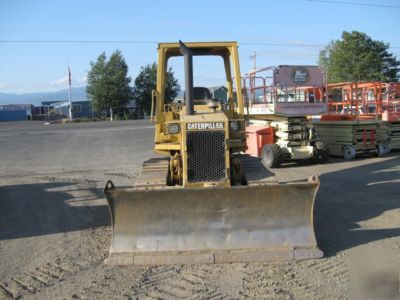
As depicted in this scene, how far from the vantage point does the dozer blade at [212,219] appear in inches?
239

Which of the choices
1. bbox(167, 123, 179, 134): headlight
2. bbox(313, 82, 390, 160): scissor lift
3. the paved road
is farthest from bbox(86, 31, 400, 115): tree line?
bbox(167, 123, 179, 134): headlight

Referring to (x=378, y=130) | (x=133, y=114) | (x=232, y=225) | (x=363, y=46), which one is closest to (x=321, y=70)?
(x=378, y=130)

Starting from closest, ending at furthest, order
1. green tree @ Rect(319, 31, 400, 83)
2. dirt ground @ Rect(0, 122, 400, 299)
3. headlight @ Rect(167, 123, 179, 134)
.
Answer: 1. dirt ground @ Rect(0, 122, 400, 299)
2. headlight @ Rect(167, 123, 179, 134)
3. green tree @ Rect(319, 31, 400, 83)

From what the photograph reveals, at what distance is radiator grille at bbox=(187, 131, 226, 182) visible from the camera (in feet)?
21.6

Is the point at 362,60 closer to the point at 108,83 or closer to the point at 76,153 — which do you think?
the point at 108,83

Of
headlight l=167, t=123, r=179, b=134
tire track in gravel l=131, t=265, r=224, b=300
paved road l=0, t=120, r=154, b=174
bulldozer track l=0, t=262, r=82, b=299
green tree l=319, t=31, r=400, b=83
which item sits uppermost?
green tree l=319, t=31, r=400, b=83

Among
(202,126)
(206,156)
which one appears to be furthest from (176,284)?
(202,126)

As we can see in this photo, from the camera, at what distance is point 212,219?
6.16m

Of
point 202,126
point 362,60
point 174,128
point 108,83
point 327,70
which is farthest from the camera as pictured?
point 108,83

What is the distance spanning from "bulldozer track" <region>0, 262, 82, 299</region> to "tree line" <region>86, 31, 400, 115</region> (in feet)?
125

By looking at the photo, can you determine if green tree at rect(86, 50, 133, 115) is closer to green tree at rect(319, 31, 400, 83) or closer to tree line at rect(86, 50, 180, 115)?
tree line at rect(86, 50, 180, 115)

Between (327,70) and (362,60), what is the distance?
5661 mm

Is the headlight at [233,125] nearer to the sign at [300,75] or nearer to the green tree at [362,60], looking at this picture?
the sign at [300,75]

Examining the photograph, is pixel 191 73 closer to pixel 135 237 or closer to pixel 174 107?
pixel 174 107
